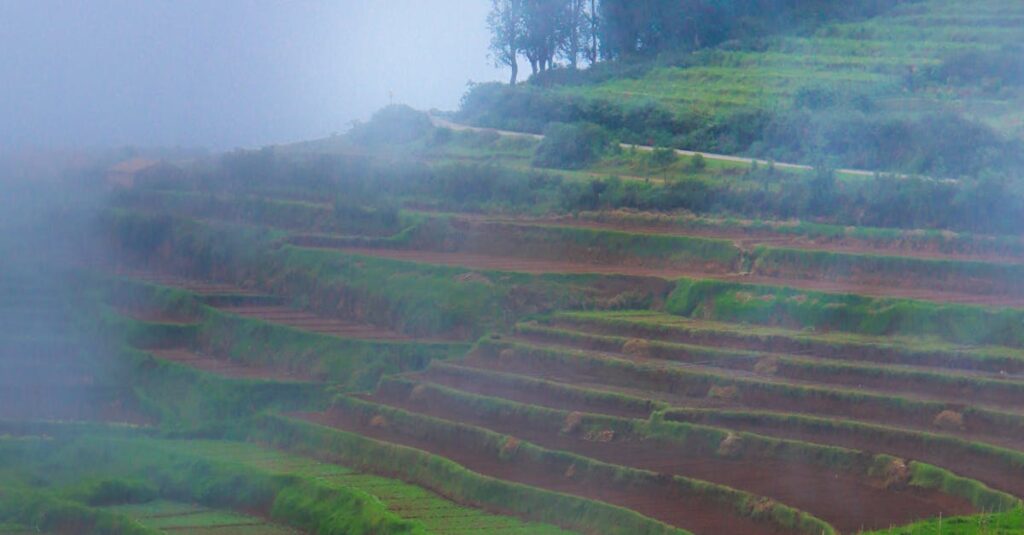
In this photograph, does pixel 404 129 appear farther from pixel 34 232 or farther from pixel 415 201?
pixel 34 232

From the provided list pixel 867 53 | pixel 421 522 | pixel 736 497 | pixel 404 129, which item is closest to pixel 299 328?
pixel 421 522

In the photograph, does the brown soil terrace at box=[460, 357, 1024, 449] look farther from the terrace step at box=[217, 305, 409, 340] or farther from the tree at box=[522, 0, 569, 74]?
the tree at box=[522, 0, 569, 74]

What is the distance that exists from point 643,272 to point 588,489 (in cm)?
1395

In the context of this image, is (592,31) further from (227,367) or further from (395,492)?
(395,492)

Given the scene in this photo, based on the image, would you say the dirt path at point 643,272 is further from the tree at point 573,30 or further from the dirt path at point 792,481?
the tree at point 573,30

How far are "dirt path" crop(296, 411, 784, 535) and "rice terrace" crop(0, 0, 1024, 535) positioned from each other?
0.27 ft

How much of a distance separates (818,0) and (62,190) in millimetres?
35513

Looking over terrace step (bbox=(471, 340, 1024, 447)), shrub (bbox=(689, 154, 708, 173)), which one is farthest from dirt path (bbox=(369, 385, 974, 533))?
shrub (bbox=(689, 154, 708, 173))

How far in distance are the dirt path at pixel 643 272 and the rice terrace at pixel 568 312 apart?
19 centimetres

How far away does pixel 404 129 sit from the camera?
59.0 meters

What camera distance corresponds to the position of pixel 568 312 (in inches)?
1280

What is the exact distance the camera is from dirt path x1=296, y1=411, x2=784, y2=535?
1920cm

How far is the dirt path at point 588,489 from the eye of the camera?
63.0ft

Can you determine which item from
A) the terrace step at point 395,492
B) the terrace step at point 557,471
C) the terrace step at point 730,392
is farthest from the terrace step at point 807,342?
the terrace step at point 395,492
